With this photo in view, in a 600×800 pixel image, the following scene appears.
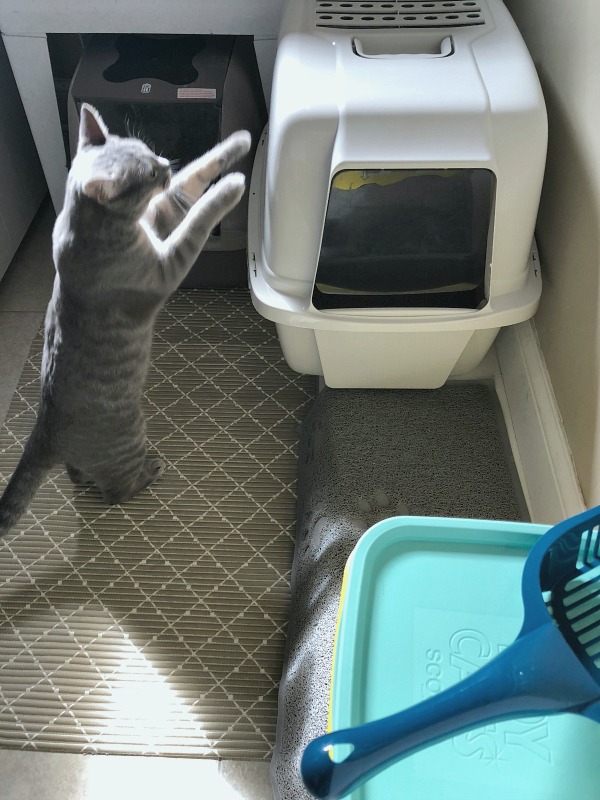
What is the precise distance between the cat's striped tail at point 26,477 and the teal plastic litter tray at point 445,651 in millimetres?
633

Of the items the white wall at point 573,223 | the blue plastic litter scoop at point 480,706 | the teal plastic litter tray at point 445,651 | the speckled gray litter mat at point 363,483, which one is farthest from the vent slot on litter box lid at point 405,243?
the blue plastic litter scoop at point 480,706

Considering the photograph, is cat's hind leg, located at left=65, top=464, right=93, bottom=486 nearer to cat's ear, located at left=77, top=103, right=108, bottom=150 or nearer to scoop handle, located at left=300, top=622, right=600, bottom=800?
cat's ear, located at left=77, top=103, right=108, bottom=150

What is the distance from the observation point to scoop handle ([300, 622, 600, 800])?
0.58 meters

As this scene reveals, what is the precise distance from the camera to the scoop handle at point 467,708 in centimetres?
58

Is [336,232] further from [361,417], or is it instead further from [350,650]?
[350,650]

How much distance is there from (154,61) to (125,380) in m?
0.80

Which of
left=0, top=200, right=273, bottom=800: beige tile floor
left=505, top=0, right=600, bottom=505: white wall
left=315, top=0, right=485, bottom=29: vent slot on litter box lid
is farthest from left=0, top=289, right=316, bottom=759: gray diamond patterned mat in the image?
left=315, top=0, right=485, bottom=29: vent slot on litter box lid

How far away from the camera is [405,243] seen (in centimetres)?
126

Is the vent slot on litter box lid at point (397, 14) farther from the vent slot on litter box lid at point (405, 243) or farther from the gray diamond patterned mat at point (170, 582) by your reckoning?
the gray diamond patterned mat at point (170, 582)

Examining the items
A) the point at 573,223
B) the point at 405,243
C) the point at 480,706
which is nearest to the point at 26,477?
the point at 405,243

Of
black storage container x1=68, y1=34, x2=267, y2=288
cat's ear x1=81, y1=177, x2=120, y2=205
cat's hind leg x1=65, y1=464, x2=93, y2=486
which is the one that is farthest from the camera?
black storage container x1=68, y1=34, x2=267, y2=288

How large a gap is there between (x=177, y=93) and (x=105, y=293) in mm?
589

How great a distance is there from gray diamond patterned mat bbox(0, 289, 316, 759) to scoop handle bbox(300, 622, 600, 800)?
576 millimetres

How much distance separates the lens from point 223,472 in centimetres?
147
